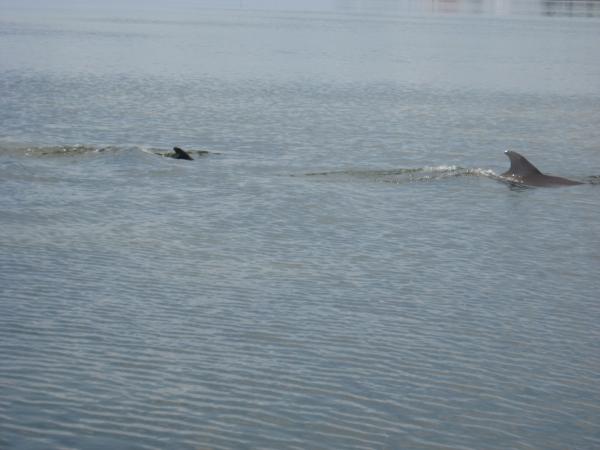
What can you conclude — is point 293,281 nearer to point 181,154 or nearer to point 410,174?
point 410,174

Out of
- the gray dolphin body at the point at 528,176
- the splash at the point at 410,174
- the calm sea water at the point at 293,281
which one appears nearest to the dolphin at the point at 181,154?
the calm sea water at the point at 293,281

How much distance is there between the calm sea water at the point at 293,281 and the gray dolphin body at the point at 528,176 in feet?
2.21

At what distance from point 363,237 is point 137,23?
329 feet

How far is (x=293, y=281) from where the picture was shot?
53.5 ft

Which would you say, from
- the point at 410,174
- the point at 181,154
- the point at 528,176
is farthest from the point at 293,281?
the point at 181,154

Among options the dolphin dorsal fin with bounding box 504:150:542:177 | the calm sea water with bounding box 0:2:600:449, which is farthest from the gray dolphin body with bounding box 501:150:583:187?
the calm sea water with bounding box 0:2:600:449

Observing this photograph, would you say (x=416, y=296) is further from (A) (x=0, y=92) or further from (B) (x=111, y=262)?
(A) (x=0, y=92)

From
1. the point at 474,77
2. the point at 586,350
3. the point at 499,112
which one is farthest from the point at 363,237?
the point at 474,77

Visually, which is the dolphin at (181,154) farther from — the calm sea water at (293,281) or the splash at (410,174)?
the splash at (410,174)

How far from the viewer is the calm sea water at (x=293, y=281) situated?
11156 mm

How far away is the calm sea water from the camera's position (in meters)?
11.2

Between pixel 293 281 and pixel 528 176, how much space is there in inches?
445

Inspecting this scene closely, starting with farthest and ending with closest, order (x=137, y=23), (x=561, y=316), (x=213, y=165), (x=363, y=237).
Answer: (x=137, y=23)
(x=213, y=165)
(x=363, y=237)
(x=561, y=316)

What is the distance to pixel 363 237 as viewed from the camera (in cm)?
1962
